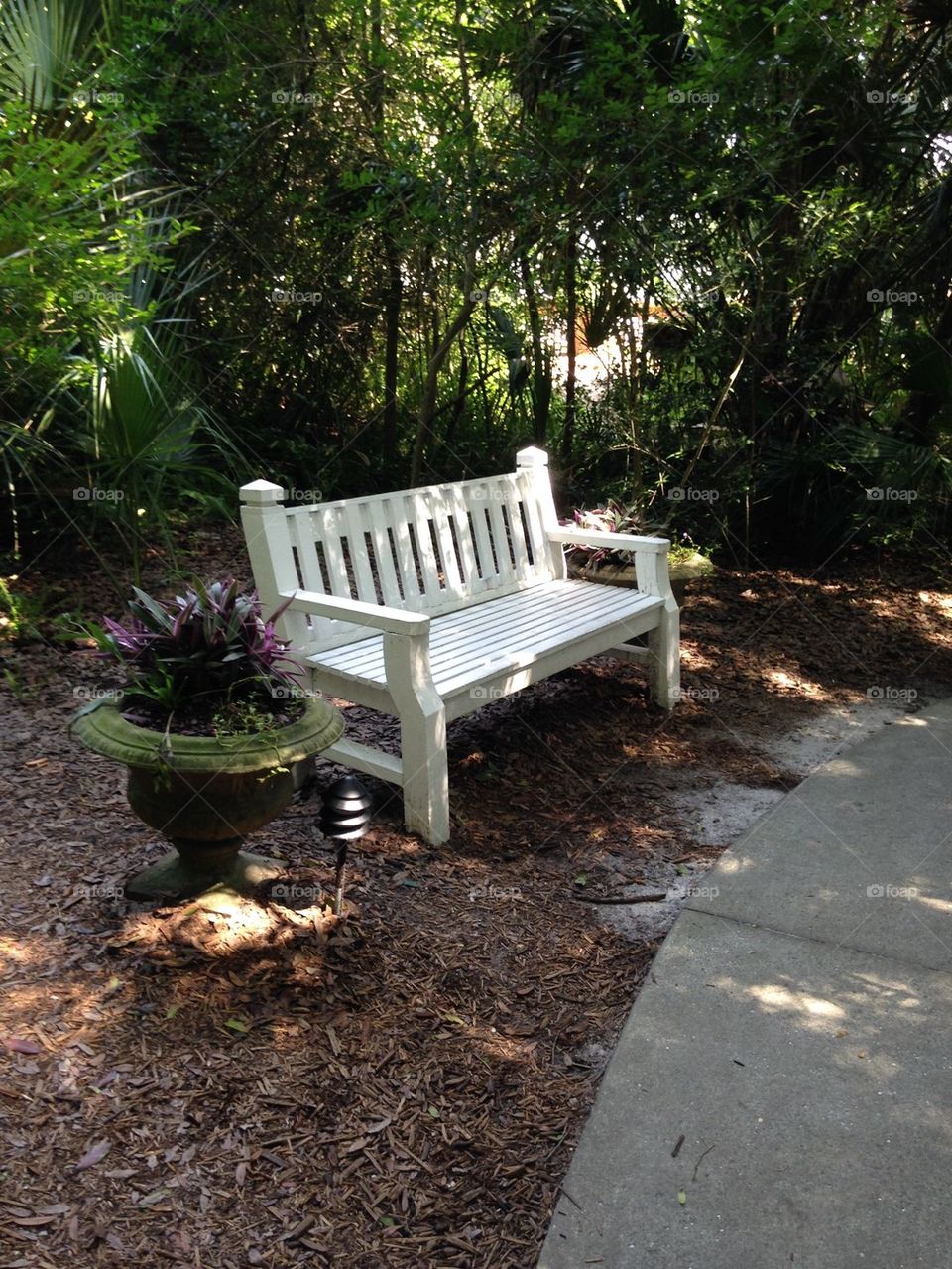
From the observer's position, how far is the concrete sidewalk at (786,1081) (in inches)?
82.6

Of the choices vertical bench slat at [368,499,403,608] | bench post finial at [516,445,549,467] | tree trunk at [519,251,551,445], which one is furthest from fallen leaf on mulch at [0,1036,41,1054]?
tree trunk at [519,251,551,445]

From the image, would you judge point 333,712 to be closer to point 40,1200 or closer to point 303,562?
point 303,562

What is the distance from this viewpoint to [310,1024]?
8.71ft

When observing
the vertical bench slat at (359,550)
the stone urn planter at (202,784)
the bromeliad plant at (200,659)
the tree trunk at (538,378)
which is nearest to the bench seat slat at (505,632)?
the vertical bench slat at (359,550)

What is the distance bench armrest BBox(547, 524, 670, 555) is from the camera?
207 inches

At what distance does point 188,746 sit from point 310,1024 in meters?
0.77

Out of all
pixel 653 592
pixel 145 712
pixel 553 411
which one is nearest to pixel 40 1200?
pixel 145 712

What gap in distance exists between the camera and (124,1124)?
2258 millimetres

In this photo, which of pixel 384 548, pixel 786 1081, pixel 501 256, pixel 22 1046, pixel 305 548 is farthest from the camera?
pixel 501 256

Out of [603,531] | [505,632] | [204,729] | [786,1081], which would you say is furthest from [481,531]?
A: [786,1081]

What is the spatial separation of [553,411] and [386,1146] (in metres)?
7.10

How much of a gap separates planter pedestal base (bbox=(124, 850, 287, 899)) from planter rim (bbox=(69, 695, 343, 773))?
1.38ft

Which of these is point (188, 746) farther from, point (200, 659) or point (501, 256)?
point (501, 256)

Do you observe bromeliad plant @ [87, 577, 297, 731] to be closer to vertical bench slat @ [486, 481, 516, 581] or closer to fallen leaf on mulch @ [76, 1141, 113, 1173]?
fallen leaf on mulch @ [76, 1141, 113, 1173]
